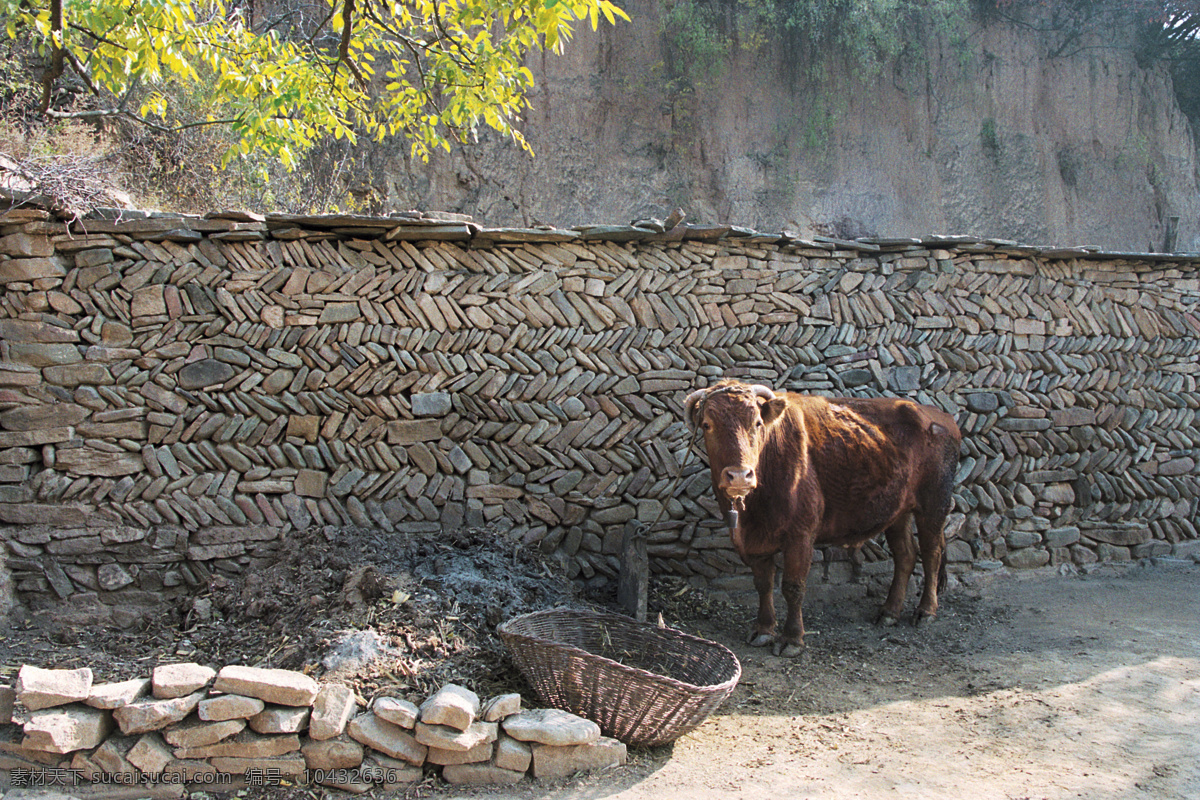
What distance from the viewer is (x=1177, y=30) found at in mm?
15078

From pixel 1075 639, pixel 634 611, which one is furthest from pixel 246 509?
pixel 1075 639

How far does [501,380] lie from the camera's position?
20.0 ft

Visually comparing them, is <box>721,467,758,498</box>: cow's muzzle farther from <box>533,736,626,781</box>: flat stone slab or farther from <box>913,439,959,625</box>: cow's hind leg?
<box>913,439,959,625</box>: cow's hind leg

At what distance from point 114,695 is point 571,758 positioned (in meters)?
2.08

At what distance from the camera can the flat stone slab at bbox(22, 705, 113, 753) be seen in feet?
11.1

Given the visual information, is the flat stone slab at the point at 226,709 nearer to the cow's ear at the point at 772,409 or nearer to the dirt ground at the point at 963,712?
the dirt ground at the point at 963,712

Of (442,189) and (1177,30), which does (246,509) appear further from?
(1177,30)

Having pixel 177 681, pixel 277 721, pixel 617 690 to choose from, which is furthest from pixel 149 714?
pixel 617 690

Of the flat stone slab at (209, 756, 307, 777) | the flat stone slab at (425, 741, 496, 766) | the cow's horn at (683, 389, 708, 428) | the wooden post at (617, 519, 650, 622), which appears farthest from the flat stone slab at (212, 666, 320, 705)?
the cow's horn at (683, 389, 708, 428)

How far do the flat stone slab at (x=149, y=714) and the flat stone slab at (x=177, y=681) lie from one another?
39 mm

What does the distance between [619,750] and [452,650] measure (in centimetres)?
112

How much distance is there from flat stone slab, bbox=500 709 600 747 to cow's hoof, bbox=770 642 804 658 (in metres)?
2.02

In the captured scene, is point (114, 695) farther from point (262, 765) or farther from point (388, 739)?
point (388, 739)

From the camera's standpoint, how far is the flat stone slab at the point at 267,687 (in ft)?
Result: 11.7
